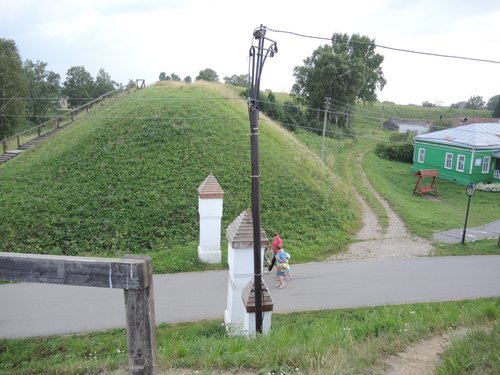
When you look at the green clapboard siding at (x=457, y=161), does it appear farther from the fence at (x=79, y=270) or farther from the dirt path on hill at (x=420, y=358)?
the fence at (x=79, y=270)

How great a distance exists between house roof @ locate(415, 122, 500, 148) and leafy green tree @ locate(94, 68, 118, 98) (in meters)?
51.0

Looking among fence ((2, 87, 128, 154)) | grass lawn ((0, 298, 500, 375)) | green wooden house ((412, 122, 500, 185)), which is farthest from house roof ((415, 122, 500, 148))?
fence ((2, 87, 128, 154))

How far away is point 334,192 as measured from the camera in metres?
20.2

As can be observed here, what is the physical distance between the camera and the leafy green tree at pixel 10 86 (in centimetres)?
4025

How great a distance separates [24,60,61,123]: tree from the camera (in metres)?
55.8

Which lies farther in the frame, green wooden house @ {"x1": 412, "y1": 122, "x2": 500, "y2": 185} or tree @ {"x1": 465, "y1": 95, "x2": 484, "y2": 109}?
tree @ {"x1": 465, "y1": 95, "x2": 484, "y2": 109}

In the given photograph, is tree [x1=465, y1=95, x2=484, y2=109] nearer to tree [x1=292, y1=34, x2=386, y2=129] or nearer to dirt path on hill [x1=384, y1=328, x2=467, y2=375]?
tree [x1=292, y1=34, x2=386, y2=129]

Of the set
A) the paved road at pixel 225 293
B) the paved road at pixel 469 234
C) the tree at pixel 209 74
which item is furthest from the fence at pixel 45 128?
the tree at pixel 209 74

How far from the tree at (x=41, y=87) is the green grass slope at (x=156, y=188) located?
36758mm

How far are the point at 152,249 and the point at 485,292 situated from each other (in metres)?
10.2

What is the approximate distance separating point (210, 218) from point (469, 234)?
1220 centimetres

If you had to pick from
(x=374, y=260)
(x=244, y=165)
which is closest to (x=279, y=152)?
(x=244, y=165)

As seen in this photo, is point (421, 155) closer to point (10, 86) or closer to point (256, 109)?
point (256, 109)

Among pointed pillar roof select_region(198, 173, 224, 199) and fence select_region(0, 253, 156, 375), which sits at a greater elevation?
fence select_region(0, 253, 156, 375)
